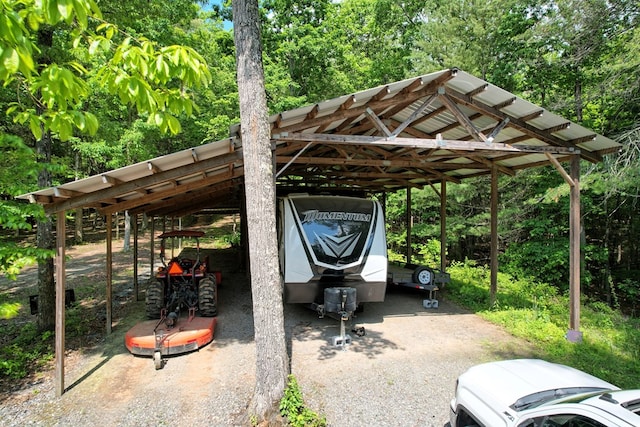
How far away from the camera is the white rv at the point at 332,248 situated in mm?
6738

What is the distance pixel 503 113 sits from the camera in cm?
642

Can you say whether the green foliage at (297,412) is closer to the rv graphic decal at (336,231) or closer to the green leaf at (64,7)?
the rv graphic decal at (336,231)

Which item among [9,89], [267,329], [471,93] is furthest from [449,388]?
[9,89]

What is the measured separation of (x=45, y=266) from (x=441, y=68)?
13.6 m

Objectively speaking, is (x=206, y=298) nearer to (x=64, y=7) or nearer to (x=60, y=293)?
(x=60, y=293)

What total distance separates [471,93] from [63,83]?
19.6 ft

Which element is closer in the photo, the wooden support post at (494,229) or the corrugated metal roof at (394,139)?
the corrugated metal roof at (394,139)

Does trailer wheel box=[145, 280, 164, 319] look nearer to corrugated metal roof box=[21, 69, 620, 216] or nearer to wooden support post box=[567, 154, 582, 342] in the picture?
corrugated metal roof box=[21, 69, 620, 216]

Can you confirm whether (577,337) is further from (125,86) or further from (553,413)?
(125,86)

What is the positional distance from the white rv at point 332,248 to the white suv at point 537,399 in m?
3.55

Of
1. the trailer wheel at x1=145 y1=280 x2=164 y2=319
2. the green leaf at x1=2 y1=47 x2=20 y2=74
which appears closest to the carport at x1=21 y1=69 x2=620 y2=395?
the trailer wheel at x1=145 y1=280 x2=164 y2=319

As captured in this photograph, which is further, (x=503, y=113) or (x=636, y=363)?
(x=503, y=113)

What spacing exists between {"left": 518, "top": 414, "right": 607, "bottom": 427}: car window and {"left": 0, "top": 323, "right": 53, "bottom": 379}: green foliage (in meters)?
6.05

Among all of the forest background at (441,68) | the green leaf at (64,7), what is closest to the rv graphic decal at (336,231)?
the forest background at (441,68)
